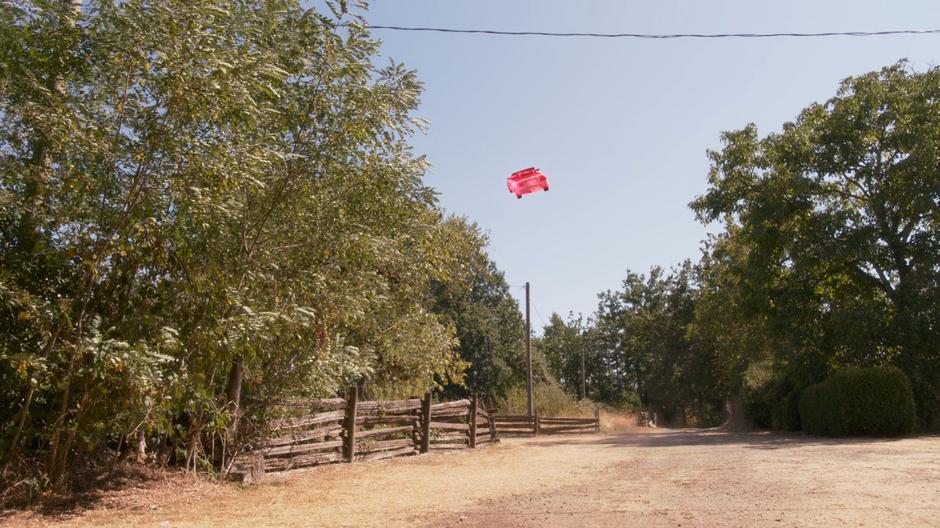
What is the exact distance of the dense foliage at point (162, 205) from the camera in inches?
282

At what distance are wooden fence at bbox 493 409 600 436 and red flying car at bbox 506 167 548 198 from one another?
14527 millimetres

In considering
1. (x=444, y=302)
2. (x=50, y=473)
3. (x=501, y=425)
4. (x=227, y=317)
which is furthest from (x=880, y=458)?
(x=444, y=302)

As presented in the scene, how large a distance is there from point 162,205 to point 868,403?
19509 mm

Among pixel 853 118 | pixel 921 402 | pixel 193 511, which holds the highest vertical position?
pixel 853 118

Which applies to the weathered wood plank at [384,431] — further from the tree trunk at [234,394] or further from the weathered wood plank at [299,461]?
the tree trunk at [234,394]

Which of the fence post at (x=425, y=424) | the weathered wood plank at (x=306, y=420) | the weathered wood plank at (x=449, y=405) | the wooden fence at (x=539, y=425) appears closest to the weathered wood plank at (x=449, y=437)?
the weathered wood plank at (x=449, y=405)

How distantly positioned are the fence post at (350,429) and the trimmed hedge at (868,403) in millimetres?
14417

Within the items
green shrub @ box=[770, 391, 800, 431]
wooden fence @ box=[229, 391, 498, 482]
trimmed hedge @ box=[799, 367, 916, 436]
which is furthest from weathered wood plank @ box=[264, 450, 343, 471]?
green shrub @ box=[770, 391, 800, 431]

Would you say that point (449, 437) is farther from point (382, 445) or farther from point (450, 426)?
point (382, 445)

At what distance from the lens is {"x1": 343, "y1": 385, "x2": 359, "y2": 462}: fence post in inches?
538

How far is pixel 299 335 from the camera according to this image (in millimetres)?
9258

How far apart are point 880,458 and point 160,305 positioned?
39.5 ft

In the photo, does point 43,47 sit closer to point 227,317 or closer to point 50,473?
point 227,317

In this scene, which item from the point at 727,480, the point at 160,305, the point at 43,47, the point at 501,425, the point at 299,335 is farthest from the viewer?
the point at 501,425
